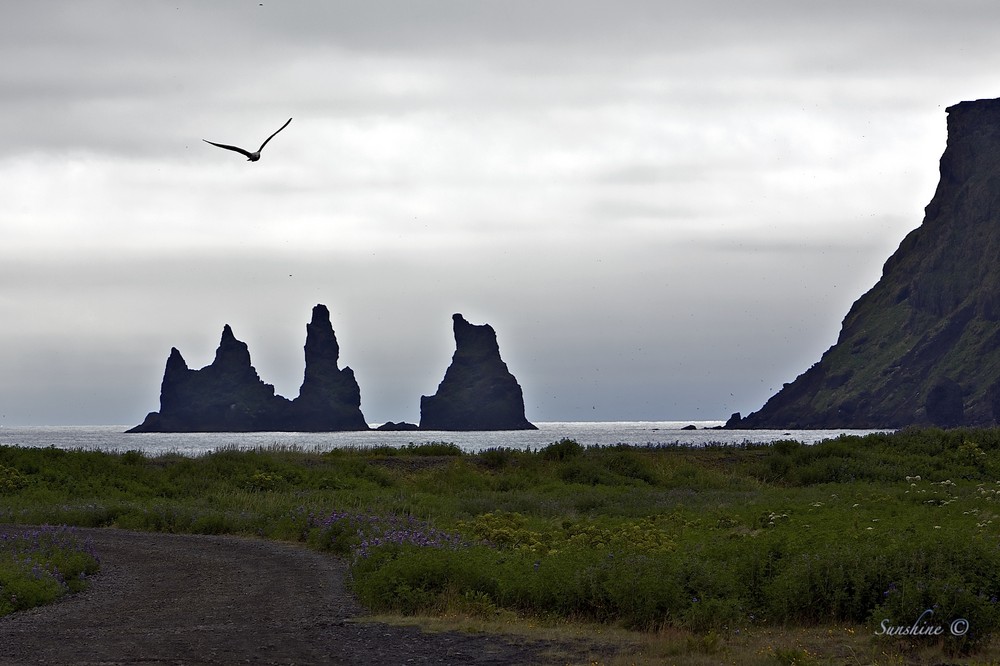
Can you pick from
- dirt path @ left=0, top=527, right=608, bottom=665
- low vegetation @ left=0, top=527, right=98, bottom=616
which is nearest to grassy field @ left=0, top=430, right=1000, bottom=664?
dirt path @ left=0, top=527, right=608, bottom=665

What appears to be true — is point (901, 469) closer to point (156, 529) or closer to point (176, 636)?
point (156, 529)

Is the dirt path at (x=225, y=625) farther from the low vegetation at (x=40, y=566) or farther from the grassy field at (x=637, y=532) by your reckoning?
the grassy field at (x=637, y=532)

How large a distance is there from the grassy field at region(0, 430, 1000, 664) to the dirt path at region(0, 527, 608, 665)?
0.92 metres

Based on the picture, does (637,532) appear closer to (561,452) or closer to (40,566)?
(40,566)

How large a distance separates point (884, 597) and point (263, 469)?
29.6 m

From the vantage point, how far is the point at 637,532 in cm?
2075

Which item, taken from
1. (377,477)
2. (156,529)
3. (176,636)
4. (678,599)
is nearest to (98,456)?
(377,477)

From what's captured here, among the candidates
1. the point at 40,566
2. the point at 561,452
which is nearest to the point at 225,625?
the point at 40,566

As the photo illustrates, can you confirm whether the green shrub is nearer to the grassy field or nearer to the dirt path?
the grassy field

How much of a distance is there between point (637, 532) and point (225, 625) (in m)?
8.76

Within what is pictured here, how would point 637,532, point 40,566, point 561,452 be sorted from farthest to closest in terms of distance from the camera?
point 561,452 → point 637,532 → point 40,566

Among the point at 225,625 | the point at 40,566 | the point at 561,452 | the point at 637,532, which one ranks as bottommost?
the point at 225,625

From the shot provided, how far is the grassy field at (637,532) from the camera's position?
516 inches

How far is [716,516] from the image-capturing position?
25.4 meters
